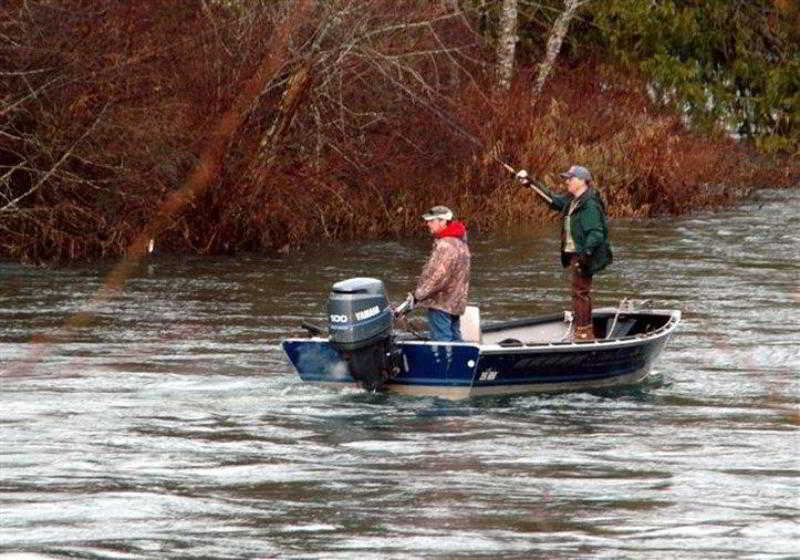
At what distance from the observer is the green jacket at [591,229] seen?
17844 millimetres

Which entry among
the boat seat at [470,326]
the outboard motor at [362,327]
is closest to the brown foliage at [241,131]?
the boat seat at [470,326]

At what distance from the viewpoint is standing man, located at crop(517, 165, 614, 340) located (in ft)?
58.6

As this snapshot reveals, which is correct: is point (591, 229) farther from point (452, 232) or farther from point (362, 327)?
point (362, 327)

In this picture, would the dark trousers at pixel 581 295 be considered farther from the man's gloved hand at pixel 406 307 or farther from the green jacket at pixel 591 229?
the man's gloved hand at pixel 406 307

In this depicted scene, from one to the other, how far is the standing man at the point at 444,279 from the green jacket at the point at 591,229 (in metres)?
1.39

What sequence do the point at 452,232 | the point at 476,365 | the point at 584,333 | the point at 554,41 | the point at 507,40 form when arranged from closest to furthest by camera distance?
1. the point at 476,365
2. the point at 452,232
3. the point at 584,333
4. the point at 507,40
5. the point at 554,41

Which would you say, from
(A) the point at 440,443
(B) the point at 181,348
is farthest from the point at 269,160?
(A) the point at 440,443

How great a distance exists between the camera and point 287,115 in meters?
28.7

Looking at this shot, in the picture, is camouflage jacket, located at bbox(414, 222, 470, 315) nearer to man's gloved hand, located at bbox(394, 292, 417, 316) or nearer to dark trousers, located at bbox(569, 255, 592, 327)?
man's gloved hand, located at bbox(394, 292, 417, 316)

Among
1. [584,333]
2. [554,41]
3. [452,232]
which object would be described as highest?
[554,41]

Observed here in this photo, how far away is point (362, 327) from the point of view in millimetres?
15797

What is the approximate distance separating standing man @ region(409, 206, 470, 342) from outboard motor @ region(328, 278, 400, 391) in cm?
66

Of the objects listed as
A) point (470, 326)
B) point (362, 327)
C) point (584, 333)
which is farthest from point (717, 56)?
point (362, 327)

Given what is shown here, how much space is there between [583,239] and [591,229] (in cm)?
15
